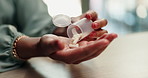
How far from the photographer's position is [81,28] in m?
0.59

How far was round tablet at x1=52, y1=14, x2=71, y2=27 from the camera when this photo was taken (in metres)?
0.57

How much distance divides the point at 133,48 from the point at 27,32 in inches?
11.4

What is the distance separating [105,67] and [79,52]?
117 mm

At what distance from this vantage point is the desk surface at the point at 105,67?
502 mm

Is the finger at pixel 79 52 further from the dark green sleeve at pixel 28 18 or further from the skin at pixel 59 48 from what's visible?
the dark green sleeve at pixel 28 18

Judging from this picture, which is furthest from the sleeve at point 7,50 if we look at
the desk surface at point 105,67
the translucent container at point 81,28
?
the translucent container at point 81,28

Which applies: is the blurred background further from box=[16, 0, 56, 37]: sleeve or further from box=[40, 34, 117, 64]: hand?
box=[40, 34, 117, 64]: hand

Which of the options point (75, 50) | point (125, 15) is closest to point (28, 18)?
point (75, 50)

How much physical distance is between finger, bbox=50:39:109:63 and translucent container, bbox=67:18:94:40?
123 mm

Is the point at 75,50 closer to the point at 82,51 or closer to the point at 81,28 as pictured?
the point at 82,51

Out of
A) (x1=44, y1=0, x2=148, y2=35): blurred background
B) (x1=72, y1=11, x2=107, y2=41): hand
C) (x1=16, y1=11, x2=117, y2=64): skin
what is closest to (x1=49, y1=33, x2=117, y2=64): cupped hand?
(x1=16, y1=11, x2=117, y2=64): skin

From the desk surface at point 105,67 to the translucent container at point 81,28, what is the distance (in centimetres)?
7

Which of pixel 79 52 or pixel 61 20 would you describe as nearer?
pixel 79 52

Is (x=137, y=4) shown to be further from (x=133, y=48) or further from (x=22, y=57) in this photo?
(x=22, y=57)
